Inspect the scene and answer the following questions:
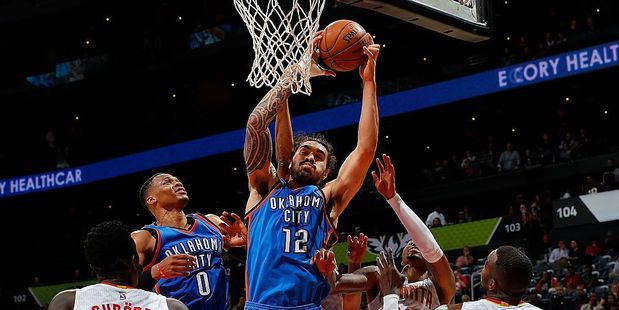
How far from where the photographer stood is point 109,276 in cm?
326

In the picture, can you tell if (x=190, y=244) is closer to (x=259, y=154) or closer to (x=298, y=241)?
(x=259, y=154)

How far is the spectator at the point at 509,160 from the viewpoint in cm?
1738

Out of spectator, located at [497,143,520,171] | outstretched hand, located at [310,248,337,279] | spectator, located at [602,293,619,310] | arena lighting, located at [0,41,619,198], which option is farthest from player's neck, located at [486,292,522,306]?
spectator, located at [497,143,520,171]

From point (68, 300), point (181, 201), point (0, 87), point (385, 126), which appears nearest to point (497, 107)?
point (385, 126)

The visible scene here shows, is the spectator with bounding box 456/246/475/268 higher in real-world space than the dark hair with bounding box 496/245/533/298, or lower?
higher

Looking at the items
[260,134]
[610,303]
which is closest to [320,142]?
[260,134]

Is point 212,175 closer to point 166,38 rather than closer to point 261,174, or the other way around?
point 166,38

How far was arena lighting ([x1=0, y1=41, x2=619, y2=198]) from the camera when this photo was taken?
660 inches

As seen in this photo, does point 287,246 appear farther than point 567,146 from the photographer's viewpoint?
No

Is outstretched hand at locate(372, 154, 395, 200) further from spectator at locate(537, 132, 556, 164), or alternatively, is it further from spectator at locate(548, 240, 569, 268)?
spectator at locate(537, 132, 556, 164)

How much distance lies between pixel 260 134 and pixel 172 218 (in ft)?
3.24

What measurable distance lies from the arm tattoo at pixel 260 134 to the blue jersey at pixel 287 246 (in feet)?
0.57

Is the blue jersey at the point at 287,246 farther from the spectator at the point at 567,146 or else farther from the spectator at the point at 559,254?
the spectator at the point at 567,146

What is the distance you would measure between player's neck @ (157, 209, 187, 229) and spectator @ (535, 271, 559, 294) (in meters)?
8.21
